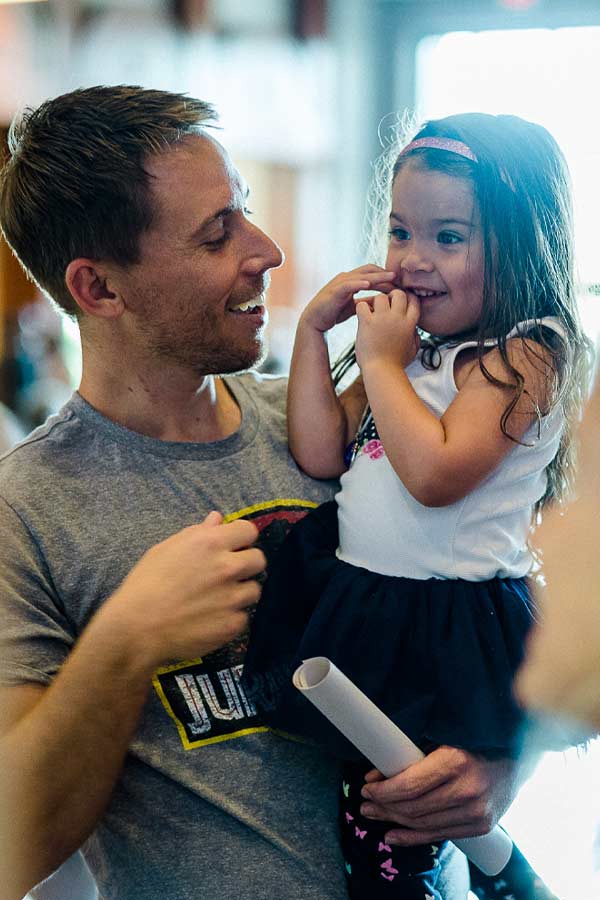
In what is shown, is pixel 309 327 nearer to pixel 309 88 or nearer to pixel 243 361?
pixel 243 361

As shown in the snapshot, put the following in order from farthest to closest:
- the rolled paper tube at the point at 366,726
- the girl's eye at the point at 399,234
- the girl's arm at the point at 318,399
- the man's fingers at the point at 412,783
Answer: the girl's arm at the point at 318,399 < the girl's eye at the point at 399,234 < the man's fingers at the point at 412,783 < the rolled paper tube at the point at 366,726

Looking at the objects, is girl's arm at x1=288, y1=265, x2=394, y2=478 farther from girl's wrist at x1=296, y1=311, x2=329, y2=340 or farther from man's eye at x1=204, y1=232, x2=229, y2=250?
man's eye at x1=204, y1=232, x2=229, y2=250

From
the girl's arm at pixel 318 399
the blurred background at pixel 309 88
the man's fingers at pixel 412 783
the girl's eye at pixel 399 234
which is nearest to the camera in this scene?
the man's fingers at pixel 412 783

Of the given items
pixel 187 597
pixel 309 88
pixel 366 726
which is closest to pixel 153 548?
pixel 187 597

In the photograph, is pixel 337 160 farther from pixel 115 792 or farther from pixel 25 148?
pixel 115 792

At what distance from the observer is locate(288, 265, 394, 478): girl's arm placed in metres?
0.97

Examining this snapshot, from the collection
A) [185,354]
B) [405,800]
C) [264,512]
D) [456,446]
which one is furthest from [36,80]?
[405,800]

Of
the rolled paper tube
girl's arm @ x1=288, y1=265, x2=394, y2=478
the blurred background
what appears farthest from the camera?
the blurred background

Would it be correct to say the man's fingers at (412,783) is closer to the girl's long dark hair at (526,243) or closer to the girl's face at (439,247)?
the girl's long dark hair at (526,243)

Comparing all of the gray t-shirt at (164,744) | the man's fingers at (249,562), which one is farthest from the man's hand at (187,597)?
the gray t-shirt at (164,744)

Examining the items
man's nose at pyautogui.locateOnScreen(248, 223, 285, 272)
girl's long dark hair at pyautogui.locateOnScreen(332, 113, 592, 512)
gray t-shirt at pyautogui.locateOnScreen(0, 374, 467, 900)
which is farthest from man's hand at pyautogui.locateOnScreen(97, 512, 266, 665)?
man's nose at pyautogui.locateOnScreen(248, 223, 285, 272)

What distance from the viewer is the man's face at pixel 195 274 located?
97cm

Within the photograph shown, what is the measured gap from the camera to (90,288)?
101 centimetres

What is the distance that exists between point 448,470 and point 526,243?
0.68 feet
